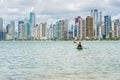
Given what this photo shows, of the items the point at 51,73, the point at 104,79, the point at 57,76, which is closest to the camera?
the point at 104,79

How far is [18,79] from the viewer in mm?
36125

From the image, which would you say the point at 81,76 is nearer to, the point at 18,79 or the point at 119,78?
the point at 119,78

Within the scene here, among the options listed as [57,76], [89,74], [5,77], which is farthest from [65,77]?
[5,77]

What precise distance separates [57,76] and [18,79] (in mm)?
4084

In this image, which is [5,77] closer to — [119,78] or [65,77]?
[65,77]

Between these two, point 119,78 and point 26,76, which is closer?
point 119,78

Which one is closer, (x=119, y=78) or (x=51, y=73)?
(x=119, y=78)

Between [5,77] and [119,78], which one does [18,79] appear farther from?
[119,78]

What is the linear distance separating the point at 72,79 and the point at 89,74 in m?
4.50

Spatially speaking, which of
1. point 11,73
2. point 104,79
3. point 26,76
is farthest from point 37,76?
point 104,79

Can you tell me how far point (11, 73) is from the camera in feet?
135

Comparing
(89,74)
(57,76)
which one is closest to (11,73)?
(57,76)

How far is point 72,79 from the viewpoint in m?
35.3

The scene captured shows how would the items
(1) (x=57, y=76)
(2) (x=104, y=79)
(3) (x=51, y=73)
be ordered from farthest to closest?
(3) (x=51, y=73) < (1) (x=57, y=76) < (2) (x=104, y=79)
